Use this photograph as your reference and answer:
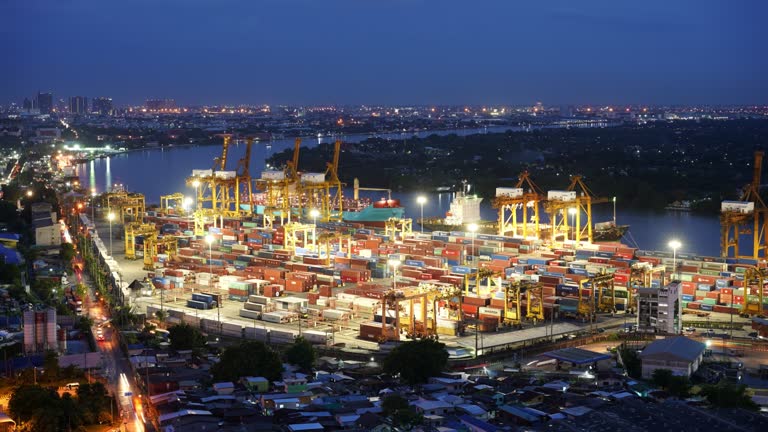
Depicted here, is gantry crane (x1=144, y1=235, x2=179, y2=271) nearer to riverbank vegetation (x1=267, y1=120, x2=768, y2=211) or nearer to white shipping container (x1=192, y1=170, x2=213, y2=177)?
white shipping container (x1=192, y1=170, x2=213, y2=177)

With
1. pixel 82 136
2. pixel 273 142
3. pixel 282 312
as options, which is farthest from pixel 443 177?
pixel 82 136

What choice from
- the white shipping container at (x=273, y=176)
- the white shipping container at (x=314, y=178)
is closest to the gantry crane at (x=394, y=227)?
the white shipping container at (x=314, y=178)

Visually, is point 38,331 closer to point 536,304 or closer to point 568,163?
point 536,304

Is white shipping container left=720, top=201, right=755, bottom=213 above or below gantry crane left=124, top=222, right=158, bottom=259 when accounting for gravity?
above

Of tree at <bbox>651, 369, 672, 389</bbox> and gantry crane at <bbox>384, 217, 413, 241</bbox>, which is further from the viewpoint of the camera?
gantry crane at <bbox>384, 217, 413, 241</bbox>

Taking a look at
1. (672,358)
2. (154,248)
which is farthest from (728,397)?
(154,248)

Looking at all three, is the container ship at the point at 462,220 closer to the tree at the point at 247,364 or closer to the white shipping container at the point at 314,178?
the white shipping container at the point at 314,178

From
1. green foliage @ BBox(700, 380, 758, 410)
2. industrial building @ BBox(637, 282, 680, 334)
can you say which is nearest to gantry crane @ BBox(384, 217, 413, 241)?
industrial building @ BBox(637, 282, 680, 334)
